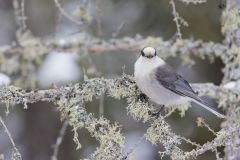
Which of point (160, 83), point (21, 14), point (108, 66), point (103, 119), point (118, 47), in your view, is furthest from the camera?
point (108, 66)

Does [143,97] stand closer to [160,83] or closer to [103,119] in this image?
[160,83]

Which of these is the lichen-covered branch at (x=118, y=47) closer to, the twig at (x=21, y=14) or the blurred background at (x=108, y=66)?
the twig at (x=21, y=14)

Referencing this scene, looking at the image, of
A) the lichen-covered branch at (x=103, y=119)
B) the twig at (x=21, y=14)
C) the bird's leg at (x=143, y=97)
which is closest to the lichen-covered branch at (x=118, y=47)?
the twig at (x=21, y=14)

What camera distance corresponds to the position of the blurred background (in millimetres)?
6900

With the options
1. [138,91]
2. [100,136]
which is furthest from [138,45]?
[100,136]

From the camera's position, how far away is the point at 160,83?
396 centimetres

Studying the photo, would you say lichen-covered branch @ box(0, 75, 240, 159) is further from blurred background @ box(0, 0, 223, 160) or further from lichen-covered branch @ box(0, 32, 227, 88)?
blurred background @ box(0, 0, 223, 160)

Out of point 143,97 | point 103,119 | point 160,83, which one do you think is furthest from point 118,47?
point 103,119

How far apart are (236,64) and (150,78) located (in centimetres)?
92

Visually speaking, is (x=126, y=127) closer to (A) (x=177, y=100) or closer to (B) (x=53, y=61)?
(B) (x=53, y=61)

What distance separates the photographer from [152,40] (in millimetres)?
4844

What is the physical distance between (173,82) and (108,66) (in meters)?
3.18

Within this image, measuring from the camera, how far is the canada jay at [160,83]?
378 cm

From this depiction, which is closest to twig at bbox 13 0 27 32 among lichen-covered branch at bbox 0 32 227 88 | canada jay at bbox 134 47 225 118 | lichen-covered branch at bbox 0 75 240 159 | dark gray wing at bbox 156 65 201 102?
lichen-covered branch at bbox 0 32 227 88
